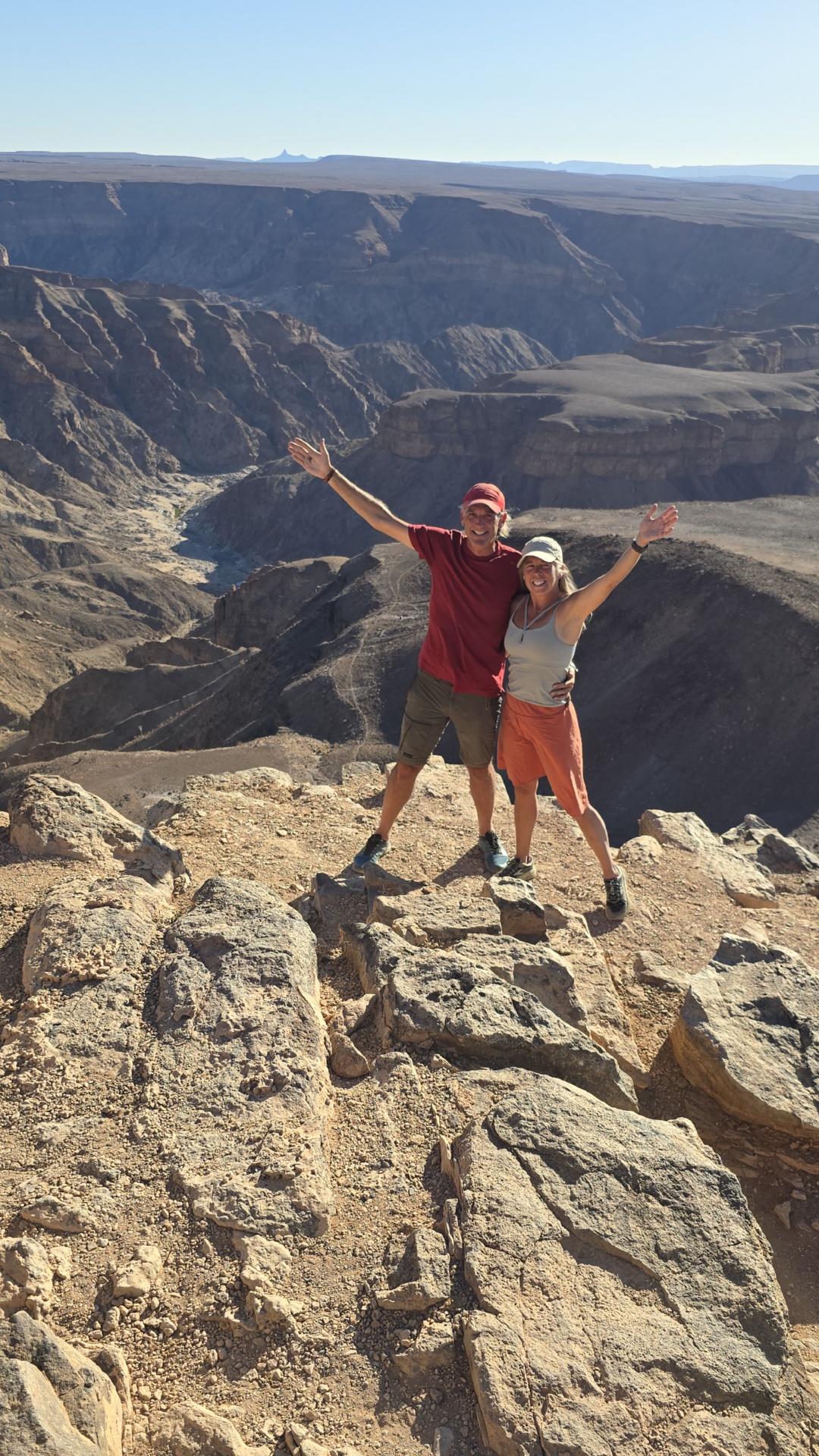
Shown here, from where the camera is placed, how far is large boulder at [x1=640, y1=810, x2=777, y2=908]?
254 inches

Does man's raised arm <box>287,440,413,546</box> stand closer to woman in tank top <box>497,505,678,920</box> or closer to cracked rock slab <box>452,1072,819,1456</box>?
woman in tank top <box>497,505,678,920</box>

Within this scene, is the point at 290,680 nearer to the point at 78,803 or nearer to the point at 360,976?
the point at 78,803

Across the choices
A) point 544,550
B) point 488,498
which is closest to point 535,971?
point 544,550

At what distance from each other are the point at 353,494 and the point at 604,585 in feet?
5.11

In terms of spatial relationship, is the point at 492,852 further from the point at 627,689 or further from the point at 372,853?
the point at 627,689

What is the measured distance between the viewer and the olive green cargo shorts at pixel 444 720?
16.9 ft

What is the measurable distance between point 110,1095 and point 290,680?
1861cm

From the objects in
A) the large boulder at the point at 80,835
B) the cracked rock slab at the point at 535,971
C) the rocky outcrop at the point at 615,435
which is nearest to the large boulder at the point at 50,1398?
the cracked rock slab at the point at 535,971

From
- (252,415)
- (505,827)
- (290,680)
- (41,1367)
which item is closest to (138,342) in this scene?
(252,415)

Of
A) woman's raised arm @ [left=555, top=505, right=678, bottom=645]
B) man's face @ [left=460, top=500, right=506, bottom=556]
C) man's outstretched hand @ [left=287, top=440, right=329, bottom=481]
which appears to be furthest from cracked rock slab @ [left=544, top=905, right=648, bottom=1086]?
man's outstretched hand @ [left=287, top=440, right=329, bottom=481]

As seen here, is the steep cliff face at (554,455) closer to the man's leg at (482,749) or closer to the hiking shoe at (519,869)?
the man's leg at (482,749)

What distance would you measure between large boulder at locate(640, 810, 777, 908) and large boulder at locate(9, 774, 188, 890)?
11.8 ft

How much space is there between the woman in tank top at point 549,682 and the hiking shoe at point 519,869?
0.03 m

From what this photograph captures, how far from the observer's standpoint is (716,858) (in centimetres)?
701
